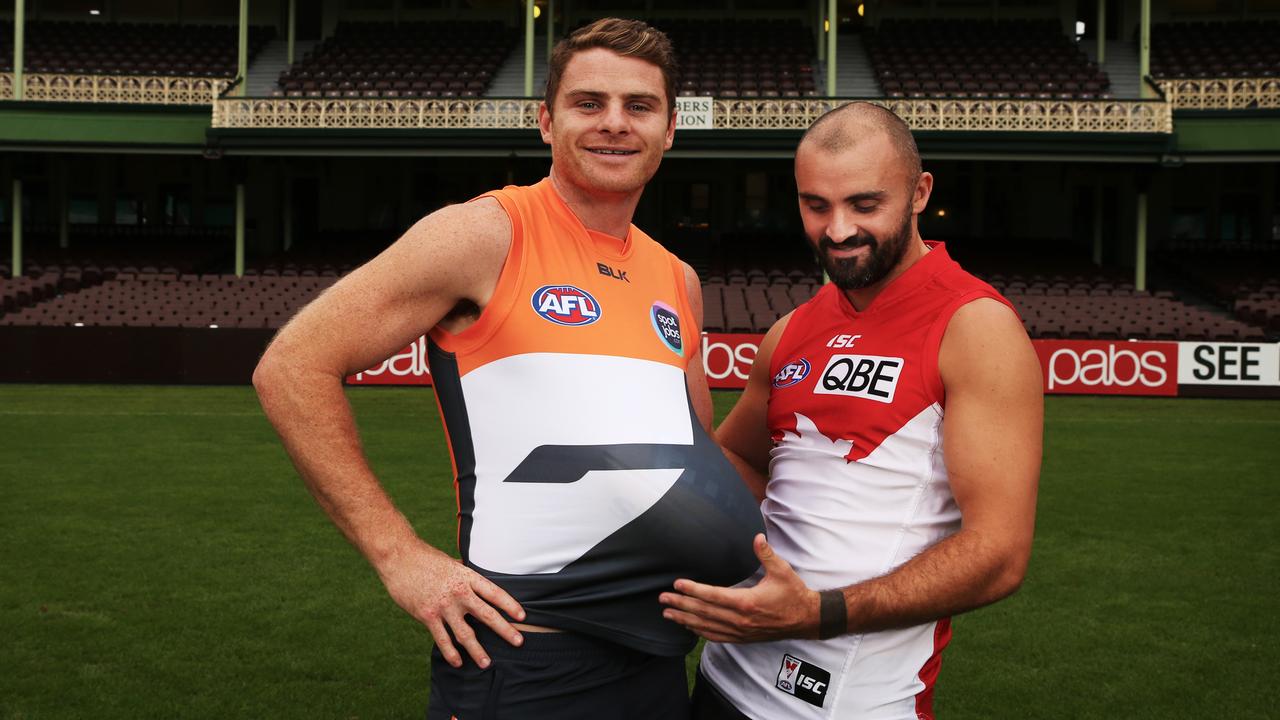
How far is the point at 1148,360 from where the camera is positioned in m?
20.2

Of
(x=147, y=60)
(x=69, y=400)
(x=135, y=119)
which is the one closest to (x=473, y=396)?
(x=69, y=400)

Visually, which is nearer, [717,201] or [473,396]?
[473,396]

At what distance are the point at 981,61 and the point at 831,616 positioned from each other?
3163cm

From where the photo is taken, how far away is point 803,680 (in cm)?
250

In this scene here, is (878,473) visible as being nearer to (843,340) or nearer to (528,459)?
(843,340)

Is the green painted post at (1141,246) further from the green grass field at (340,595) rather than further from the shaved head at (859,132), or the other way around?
the shaved head at (859,132)

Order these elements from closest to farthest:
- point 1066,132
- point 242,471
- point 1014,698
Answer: point 1014,698 → point 242,471 → point 1066,132

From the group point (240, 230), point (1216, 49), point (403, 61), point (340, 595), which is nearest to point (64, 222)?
point (240, 230)

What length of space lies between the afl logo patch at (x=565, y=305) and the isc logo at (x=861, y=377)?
0.63m

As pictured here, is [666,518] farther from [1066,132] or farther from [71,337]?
[1066,132]

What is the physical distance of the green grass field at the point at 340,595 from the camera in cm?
526

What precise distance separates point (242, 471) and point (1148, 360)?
54.2ft

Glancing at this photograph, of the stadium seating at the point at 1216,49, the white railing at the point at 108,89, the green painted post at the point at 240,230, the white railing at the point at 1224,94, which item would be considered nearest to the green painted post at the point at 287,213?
the white railing at the point at 108,89

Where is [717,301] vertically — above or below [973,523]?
below
